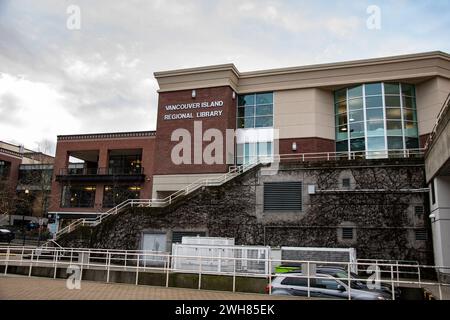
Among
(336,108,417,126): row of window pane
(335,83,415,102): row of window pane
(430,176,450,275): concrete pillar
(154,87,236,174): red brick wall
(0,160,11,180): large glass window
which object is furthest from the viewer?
(0,160,11,180): large glass window

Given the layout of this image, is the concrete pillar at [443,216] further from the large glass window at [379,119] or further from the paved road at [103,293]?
the paved road at [103,293]

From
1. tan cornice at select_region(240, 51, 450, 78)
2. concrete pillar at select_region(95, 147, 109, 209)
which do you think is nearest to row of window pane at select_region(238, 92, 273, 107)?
tan cornice at select_region(240, 51, 450, 78)

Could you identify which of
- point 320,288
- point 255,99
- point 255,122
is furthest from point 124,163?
point 320,288

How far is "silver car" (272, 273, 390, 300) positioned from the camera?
13.6 metres

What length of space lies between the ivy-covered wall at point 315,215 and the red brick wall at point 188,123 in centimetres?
698

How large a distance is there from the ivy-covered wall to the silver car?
11714mm

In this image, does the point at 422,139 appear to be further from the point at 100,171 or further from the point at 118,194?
the point at 100,171

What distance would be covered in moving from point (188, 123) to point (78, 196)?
21703 millimetres

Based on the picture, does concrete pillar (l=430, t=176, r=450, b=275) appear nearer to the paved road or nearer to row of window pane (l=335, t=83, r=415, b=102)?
the paved road

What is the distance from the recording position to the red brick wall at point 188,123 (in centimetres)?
3597

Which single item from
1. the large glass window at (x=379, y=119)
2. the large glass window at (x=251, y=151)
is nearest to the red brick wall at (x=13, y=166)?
the large glass window at (x=251, y=151)

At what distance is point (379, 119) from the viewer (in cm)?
3334

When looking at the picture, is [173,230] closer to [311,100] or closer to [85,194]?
[311,100]

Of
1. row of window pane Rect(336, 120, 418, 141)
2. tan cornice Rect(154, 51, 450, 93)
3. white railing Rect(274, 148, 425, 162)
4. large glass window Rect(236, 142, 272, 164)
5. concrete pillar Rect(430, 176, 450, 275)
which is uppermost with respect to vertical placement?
tan cornice Rect(154, 51, 450, 93)
